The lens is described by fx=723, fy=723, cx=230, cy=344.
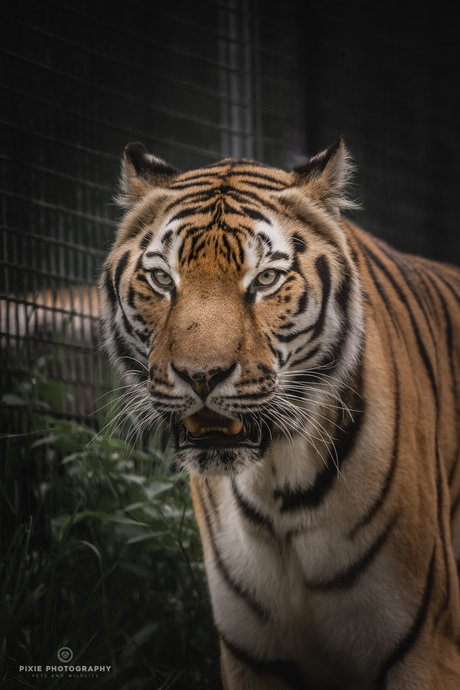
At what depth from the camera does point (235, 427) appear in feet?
5.00

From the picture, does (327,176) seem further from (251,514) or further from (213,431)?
(251,514)

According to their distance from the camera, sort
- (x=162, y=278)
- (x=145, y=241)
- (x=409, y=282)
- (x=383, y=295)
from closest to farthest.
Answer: (x=162, y=278), (x=145, y=241), (x=383, y=295), (x=409, y=282)

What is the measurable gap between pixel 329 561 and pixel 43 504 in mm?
1166

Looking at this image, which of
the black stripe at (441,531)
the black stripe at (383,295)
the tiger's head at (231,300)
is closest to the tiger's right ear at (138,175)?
the tiger's head at (231,300)

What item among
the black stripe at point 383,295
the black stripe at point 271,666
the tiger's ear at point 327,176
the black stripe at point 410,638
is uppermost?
the tiger's ear at point 327,176

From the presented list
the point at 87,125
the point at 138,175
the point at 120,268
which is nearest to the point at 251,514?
the point at 120,268

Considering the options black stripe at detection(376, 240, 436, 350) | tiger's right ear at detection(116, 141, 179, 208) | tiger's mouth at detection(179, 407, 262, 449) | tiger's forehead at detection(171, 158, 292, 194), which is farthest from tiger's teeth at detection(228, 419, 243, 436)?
black stripe at detection(376, 240, 436, 350)

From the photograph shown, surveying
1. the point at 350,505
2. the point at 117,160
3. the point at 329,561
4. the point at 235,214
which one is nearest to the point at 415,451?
the point at 350,505

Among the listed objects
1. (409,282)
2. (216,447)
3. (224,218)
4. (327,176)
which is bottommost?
(216,447)

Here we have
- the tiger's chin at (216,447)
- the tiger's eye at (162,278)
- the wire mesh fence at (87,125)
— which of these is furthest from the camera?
the wire mesh fence at (87,125)

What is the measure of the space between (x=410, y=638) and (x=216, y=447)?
0.66 meters

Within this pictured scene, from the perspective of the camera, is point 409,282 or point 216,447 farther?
point 409,282

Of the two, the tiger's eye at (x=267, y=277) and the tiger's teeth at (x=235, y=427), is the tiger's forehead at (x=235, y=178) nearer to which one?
the tiger's eye at (x=267, y=277)

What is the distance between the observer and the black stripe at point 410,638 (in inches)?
65.6
